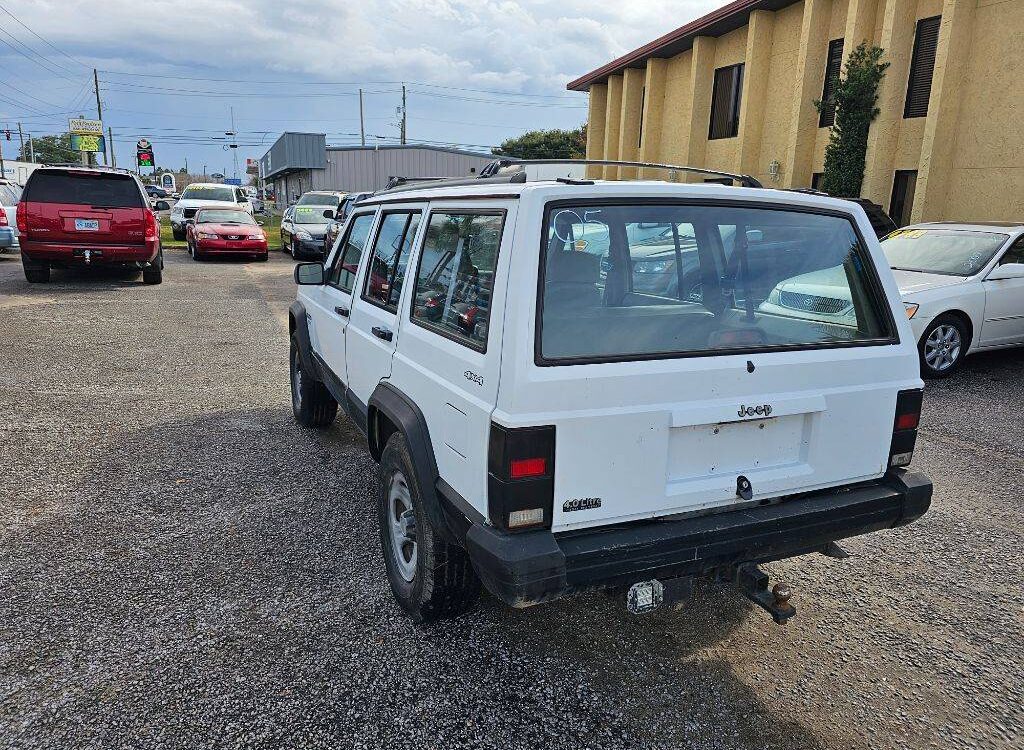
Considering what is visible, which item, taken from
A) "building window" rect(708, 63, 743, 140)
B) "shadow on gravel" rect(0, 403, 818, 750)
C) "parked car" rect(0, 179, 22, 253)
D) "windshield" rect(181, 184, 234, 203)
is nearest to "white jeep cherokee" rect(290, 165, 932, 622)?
"shadow on gravel" rect(0, 403, 818, 750)

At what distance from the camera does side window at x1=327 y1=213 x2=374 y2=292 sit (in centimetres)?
428

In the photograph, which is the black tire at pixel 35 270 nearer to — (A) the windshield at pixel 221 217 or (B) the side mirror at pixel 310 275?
(A) the windshield at pixel 221 217

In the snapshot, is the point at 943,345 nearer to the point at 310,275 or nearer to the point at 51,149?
the point at 310,275

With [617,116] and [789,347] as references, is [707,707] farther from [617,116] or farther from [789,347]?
[617,116]

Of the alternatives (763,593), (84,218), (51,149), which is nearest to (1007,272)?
(763,593)

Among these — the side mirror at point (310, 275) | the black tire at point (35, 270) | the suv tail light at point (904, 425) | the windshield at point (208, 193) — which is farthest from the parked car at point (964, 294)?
the windshield at point (208, 193)

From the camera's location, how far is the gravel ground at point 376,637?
2557 mm

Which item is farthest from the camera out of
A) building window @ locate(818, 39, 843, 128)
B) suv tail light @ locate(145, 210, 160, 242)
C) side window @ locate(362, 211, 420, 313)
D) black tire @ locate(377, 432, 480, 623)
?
building window @ locate(818, 39, 843, 128)

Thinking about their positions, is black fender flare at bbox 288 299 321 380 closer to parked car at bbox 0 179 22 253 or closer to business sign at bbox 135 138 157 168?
parked car at bbox 0 179 22 253

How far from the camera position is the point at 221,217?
18.8m

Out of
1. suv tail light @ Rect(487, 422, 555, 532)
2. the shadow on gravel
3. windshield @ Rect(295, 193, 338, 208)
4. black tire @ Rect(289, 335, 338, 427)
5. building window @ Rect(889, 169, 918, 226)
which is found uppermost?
building window @ Rect(889, 169, 918, 226)

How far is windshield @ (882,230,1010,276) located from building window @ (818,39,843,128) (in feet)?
30.2

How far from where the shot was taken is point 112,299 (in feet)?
39.4

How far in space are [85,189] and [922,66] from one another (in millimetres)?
16366
